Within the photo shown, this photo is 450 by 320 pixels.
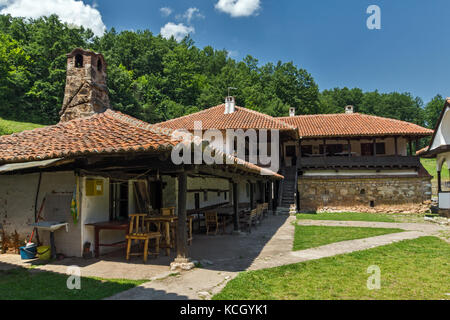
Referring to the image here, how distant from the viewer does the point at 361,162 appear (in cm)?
1897

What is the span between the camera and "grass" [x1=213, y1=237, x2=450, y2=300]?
14.7ft

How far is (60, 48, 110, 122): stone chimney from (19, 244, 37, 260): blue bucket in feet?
15.1

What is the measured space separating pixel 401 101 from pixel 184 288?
65.2m

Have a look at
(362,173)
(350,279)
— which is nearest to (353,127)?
(362,173)

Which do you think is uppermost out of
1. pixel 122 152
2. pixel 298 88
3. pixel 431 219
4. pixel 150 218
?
pixel 298 88

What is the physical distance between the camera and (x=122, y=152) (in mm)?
5594

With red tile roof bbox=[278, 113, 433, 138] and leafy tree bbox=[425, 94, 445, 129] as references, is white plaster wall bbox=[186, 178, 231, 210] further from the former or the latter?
leafy tree bbox=[425, 94, 445, 129]

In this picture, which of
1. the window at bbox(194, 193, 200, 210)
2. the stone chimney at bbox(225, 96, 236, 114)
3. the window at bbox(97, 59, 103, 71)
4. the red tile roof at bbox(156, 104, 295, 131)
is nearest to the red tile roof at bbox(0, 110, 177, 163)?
the window at bbox(97, 59, 103, 71)

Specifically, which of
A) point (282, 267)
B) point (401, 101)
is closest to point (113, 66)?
point (282, 267)

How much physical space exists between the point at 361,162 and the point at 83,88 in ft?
53.3

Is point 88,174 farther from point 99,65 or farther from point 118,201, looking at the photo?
point 99,65

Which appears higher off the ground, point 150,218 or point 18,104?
point 18,104

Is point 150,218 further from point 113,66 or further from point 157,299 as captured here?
point 113,66

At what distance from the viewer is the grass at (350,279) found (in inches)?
176
